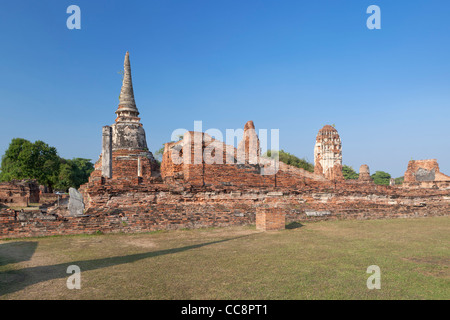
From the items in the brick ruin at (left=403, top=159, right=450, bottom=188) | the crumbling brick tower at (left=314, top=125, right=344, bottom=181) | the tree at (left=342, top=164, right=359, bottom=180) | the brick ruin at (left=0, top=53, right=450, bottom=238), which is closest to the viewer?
the brick ruin at (left=0, top=53, right=450, bottom=238)

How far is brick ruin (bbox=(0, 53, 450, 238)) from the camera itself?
7.54 meters

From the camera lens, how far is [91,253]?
5.34 metres

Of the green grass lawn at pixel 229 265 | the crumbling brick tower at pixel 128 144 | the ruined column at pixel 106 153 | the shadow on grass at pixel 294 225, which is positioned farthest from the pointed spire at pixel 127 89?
the shadow on grass at pixel 294 225

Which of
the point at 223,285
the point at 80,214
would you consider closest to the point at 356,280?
the point at 223,285

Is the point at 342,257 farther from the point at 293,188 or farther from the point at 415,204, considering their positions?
Result: the point at 415,204

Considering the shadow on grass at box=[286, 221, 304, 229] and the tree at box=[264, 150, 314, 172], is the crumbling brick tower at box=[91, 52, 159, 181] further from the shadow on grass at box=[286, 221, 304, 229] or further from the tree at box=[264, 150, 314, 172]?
the tree at box=[264, 150, 314, 172]

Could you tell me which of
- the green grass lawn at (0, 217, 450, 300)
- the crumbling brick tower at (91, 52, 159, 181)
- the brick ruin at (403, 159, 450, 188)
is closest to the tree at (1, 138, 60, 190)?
the crumbling brick tower at (91, 52, 159, 181)

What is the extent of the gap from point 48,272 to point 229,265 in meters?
2.62

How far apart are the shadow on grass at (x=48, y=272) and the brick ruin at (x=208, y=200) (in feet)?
8.95

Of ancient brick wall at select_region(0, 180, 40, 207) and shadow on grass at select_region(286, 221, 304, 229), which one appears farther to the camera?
ancient brick wall at select_region(0, 180, 40, 207)

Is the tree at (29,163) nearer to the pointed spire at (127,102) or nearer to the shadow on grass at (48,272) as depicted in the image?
A: the pointed spire at (127,102)

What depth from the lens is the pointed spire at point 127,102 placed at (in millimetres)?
18891

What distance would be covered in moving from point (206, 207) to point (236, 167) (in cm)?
244

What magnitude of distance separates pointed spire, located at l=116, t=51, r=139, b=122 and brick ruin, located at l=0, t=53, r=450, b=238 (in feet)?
14.7
